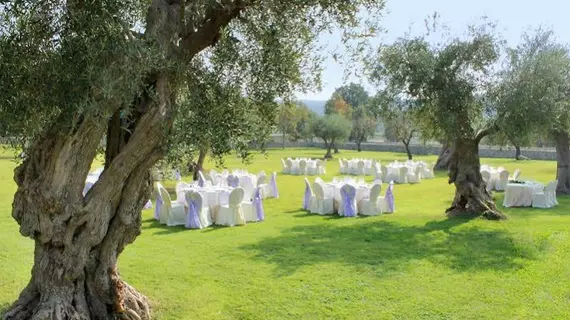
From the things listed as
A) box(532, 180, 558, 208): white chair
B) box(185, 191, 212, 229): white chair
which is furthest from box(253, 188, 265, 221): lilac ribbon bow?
box(532, 180, 558, 208): white chair

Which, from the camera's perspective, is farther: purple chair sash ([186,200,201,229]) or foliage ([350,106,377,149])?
foliage ([350,106,377,149])

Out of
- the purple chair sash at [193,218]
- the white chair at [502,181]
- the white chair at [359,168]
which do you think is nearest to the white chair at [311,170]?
the white chair at [359,168]

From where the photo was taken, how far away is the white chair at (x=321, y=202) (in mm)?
15344

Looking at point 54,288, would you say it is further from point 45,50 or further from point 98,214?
point 45,50

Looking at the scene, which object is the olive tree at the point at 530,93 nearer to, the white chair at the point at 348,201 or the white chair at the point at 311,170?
the white chair at the point at 348,201

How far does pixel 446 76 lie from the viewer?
12.8 m

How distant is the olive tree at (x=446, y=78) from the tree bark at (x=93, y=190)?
7.76 meters

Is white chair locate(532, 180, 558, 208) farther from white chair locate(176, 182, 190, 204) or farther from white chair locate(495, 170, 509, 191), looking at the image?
white chair locate(176, 182, 190, 204)

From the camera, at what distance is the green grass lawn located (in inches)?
283

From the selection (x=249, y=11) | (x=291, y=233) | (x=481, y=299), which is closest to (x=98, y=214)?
(x=249, y=11)

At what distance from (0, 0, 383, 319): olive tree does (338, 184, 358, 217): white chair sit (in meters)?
8.03

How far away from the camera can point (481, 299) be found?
7570mm

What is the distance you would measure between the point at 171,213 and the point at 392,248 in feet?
19.4

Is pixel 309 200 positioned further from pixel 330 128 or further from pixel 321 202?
pixel 330 128
